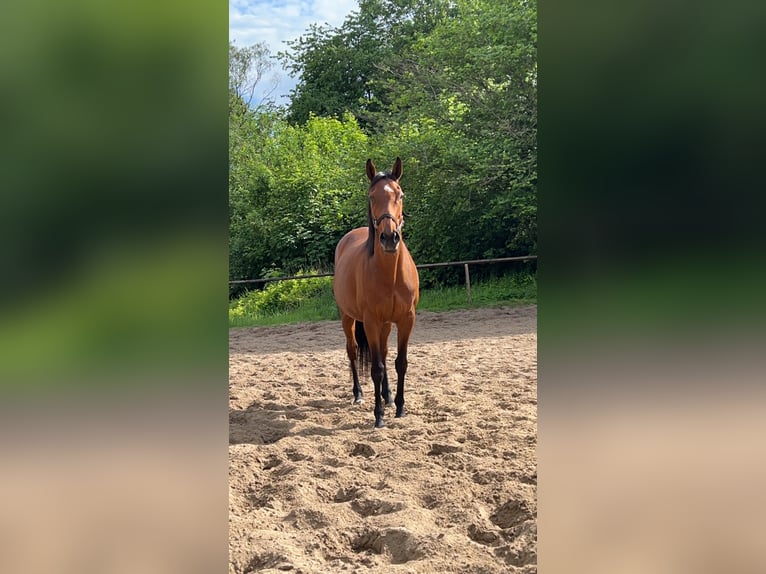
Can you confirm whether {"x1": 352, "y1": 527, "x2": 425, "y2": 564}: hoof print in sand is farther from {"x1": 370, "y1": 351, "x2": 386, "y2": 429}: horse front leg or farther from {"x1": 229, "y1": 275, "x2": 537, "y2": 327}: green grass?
{"x1": 229, "y1": 275, "x2": 537, "y2": 327}: green grass

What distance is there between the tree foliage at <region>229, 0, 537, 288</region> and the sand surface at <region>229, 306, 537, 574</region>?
7817 mm

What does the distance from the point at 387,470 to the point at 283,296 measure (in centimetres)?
A: 1164

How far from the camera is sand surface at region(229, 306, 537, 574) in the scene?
2.69 meters

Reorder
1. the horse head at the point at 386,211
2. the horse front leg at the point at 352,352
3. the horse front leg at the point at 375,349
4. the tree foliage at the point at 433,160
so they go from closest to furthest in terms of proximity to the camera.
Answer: the horse head at the point at 386,211 < the horse front leg at the point at 375,349 < the horse front leg at the point at 352,352 < the tree foliage at the point at 433,160

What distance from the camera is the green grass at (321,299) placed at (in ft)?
41.7

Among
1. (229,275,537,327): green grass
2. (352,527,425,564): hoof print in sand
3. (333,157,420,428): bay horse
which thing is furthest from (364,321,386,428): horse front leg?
(229,275,537,327): green grass

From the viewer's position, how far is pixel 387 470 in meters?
3.90

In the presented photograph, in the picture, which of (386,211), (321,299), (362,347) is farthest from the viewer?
(321,299)

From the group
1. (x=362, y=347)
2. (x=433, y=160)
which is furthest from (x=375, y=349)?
(x=433, y=160)

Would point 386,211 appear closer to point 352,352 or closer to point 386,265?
point 386,265

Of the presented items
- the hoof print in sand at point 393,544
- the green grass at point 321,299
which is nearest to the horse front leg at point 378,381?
the hoof print in sand at point 393,544

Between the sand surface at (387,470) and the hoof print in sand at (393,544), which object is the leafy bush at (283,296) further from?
the hoof print in sand at (393,544)
